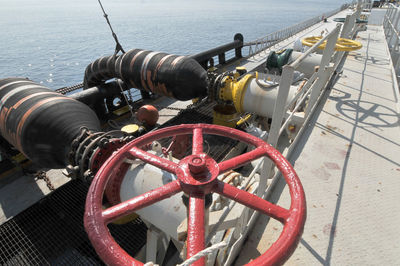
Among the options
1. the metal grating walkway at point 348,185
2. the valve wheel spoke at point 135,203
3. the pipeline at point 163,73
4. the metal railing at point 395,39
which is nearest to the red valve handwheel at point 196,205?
the valve wheel spoke at point 135,203

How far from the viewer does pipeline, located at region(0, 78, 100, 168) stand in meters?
3.67

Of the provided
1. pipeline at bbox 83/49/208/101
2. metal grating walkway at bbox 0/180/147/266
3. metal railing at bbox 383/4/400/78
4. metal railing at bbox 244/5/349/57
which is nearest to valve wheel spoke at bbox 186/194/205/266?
metal grating walkway at bbox 0/180/147/266

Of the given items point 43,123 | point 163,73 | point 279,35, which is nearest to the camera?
point 43,123

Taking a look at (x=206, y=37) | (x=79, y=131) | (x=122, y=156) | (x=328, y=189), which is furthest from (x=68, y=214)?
(x=206, y=37)

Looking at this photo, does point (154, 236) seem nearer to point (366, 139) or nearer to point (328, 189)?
point (328, 189)

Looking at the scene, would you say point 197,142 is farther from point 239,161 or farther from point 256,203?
point 256,203

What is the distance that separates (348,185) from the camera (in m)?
3.12

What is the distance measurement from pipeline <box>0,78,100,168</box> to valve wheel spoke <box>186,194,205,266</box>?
9.92ft

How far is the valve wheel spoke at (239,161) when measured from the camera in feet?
5.38

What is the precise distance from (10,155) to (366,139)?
24.8 feet

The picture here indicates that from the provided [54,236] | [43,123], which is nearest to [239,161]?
[43,123]

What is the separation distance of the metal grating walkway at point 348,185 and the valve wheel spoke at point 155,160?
4.74ft

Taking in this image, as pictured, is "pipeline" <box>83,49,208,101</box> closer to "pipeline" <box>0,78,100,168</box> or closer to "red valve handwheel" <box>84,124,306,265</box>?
"pipeline" <box>0,78,100,168</box>

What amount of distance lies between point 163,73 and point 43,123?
337cm
